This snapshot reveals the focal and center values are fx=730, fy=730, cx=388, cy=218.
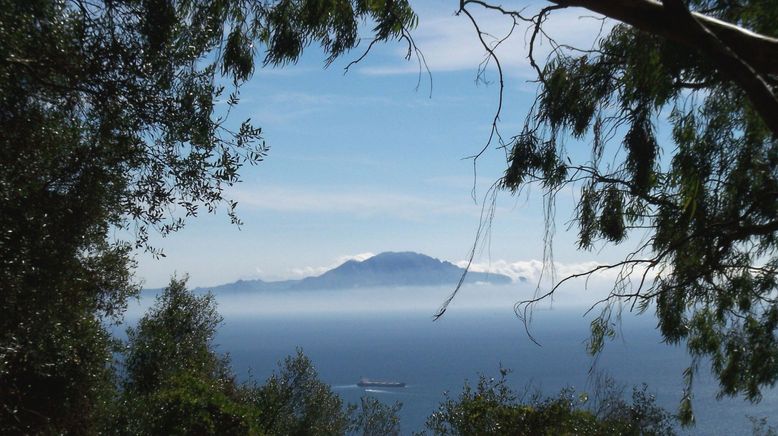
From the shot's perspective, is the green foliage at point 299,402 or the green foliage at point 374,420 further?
the green foliage at point 374,420

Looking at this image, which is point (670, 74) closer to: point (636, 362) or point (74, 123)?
point (74, 123)

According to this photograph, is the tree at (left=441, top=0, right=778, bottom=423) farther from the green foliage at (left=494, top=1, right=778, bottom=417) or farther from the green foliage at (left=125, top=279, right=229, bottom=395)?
the green foliage at (left=125, top=279, right=229, bottom=395)

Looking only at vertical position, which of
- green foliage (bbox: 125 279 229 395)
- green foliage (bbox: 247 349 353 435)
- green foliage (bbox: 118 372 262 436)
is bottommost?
green foliage (bbox: 247 349 353 435)

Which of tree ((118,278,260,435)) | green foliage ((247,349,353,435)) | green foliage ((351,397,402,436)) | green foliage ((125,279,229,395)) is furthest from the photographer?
green foliage ((351,397,402,436))

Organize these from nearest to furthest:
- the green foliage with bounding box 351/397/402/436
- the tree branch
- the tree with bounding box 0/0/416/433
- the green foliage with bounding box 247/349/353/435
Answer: the tree branch
the tree with bounding box 0/0/416/433
the green foliage with bounding box 247/349/353/435
the green foliage with bounding box 351/397/402/436

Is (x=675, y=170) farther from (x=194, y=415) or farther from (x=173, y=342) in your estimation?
(x=173, y=342)

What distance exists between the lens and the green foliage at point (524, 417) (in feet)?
29.1

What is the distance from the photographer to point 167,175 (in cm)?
478

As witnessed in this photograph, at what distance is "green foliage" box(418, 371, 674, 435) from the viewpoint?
349 inches

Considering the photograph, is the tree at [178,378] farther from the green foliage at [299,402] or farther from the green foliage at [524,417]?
the green foliage at [524,417]

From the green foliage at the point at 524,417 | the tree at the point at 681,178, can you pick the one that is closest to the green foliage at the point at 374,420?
the green foliage at the point at 524,417

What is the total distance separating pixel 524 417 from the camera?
893 cm

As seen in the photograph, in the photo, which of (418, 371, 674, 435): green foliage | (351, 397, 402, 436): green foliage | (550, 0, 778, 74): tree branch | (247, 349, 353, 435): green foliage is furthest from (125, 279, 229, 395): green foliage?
(550, 0, 778, 74): tree branch

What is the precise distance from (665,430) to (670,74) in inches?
386
